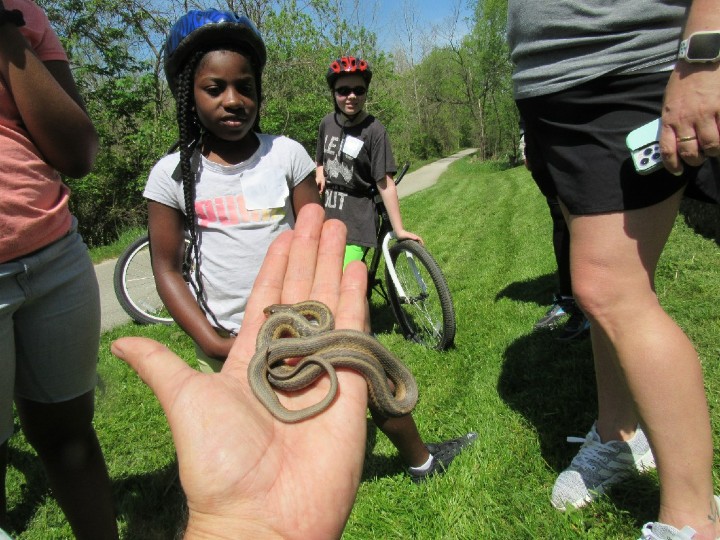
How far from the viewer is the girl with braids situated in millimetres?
2801

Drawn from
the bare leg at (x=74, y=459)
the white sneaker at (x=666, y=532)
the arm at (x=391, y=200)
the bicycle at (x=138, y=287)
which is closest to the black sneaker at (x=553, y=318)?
the arm at (x=391, y=200)

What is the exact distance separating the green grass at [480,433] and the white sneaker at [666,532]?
410 millimetres

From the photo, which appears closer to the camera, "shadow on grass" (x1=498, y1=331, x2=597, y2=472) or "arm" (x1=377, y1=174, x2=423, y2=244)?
"shadow on grass" (x1=498, y1=331, x2=597, y2=472)

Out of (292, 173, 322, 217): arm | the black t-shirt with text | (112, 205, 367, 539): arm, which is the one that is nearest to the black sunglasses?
the black t-shirt with text

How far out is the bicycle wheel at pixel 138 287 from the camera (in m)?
6.84

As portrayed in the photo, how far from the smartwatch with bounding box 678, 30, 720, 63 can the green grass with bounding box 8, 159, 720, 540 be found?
1.90m

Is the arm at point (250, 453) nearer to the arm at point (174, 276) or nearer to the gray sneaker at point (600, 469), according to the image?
the arm at point (174, 276)

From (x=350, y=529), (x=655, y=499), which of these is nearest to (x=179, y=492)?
(x=350, y=529)

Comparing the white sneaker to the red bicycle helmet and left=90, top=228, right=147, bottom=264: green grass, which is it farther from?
left=90, top=228, right=147, bottom=264: green grass

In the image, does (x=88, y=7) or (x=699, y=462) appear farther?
(x=88, y=7)

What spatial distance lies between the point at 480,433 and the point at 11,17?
127 inches

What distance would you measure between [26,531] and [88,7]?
17.0 m

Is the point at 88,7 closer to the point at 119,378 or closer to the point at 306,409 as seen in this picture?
the point at 119,378

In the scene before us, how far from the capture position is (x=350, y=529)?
113 inches
